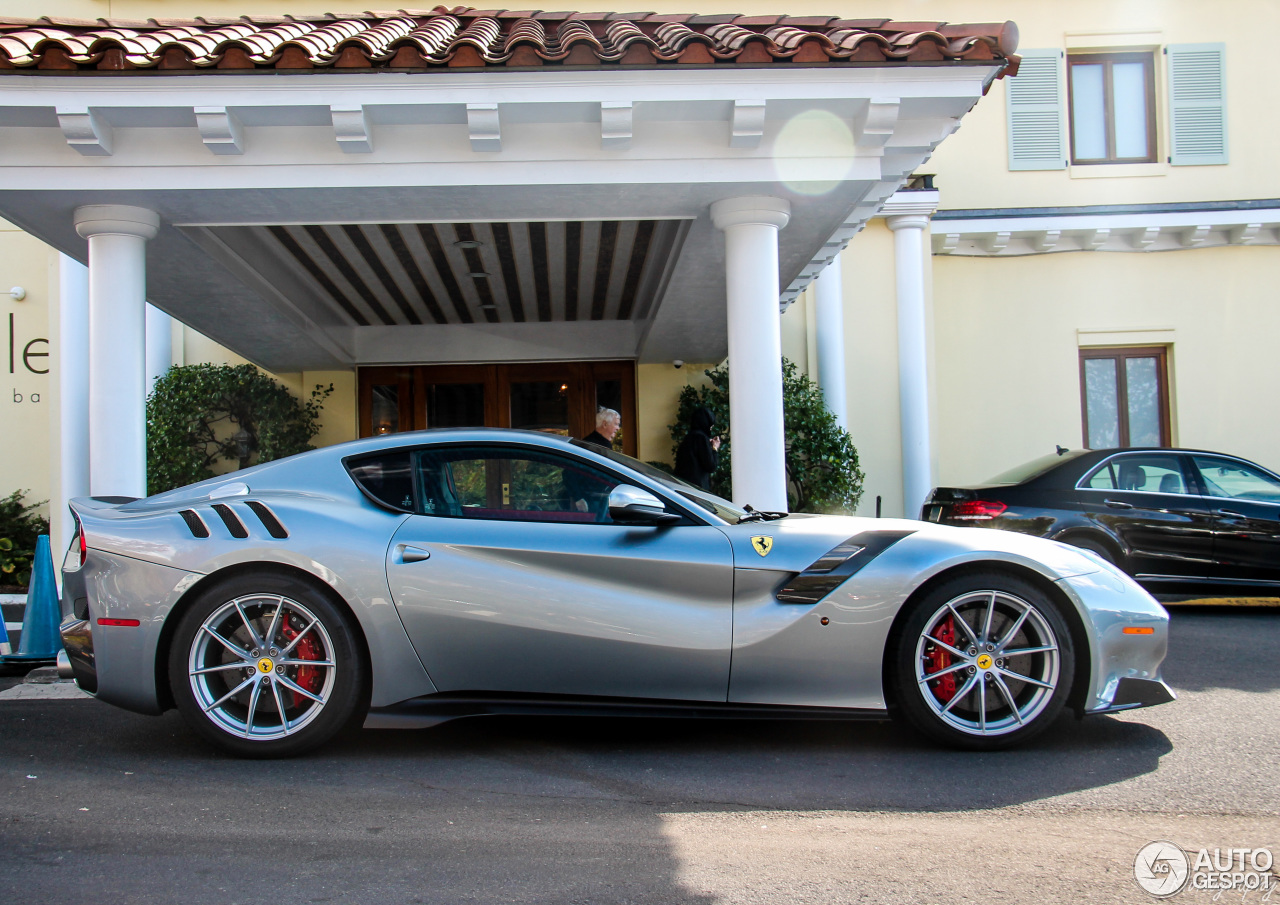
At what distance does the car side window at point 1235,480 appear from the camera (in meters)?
7.99

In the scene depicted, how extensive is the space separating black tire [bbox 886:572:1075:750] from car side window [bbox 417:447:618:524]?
51.6 inches

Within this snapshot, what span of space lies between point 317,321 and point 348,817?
24.6ft

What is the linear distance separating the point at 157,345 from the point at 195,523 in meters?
8.10

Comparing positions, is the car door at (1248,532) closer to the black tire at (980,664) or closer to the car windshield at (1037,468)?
the car windshield at (1037,468)

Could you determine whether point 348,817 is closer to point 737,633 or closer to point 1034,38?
point 737,633

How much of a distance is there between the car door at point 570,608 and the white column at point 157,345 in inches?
333

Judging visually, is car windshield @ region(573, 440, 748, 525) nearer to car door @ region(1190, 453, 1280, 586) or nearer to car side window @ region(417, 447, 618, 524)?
car side window @ region(417, 447, 618, 524)

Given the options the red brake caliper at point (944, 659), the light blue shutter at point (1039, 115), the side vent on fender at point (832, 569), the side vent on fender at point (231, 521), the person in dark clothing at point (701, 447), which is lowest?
the red brake caliper at point (944, 659)

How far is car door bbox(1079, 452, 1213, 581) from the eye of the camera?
25.5 ft

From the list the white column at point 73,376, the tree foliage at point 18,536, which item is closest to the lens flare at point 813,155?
the white column at point 73,376

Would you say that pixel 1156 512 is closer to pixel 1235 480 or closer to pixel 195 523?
pixel 1235 480

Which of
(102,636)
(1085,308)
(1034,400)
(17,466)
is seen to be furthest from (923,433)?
(17,466)

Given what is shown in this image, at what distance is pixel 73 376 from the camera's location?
968cm

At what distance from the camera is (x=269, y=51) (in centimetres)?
534
